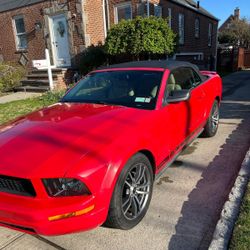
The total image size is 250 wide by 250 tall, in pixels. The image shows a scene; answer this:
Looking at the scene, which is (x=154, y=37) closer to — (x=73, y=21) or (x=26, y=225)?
(x=73, y=21)

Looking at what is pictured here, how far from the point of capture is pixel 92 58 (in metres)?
12.4

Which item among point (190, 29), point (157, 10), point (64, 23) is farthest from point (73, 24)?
point (190, 29)

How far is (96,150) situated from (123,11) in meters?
12.4

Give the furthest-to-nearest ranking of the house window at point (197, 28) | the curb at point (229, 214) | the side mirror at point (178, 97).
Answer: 1. the house window at point (197, 28)
2. the side mirror at point (178, 97)
3. the curb at point (229, 214)

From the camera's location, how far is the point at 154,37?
10781 mm

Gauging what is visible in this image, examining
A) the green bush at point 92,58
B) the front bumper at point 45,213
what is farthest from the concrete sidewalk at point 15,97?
the front bumper at point 45,213

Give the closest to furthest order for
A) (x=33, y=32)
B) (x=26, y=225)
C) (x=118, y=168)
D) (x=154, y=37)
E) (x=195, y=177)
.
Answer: (x=26, y=225)
(x=118, y=168)
(x=195, y=177)
(x=154, y=37)
(x=33, y=32)

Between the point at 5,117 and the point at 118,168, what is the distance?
5966mm

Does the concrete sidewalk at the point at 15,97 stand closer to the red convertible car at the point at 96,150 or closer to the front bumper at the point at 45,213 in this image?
the red convertible car at the point at 96,150

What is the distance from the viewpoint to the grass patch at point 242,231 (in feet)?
8.01

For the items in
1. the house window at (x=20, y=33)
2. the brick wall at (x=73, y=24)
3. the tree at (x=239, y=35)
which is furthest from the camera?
the tree at (x=239, y=35)

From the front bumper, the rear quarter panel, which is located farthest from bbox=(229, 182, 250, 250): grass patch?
the rear quarter panel

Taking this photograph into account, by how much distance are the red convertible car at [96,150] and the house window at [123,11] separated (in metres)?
10.1

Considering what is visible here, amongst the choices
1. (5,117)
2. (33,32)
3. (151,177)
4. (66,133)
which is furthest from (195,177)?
(33,32)
